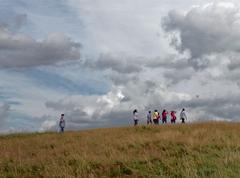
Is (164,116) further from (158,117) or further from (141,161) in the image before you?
(141,161)

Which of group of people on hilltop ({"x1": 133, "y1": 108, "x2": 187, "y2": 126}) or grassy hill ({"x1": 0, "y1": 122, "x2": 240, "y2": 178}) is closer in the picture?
grassy hill ({"x1": 0, "y1": 122, "x2": 240, "y2": 178})

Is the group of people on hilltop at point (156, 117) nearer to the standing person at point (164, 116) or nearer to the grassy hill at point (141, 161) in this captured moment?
the standing person at point (164, 116)

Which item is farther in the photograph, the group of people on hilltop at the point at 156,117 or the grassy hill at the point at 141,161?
the group of people on hilltop at the point at 156,117

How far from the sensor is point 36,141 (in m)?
29.7

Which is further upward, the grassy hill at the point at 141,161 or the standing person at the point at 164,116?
the standing person at the point at 164,116

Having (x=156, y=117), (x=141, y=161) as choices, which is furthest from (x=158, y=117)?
(x=141, y=161)

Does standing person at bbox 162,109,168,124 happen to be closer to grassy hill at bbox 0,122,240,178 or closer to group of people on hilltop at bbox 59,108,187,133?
group of people on hilltop at bbox 59,108,187,133

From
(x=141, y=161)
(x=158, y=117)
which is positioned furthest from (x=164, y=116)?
(x=141, y=161)

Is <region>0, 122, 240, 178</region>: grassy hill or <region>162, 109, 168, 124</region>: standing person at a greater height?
<region>162, 109, 168, 124</region>: standing person

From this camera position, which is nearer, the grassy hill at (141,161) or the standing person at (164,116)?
the grassy hill at (141,161)

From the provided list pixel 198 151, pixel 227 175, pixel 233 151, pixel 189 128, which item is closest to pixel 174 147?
pixel 198 151

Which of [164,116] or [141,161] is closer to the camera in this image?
[141,161]

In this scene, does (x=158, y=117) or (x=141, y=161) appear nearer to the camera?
(x=141, y=161)

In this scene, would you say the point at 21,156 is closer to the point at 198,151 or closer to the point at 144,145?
the point at 144,145
